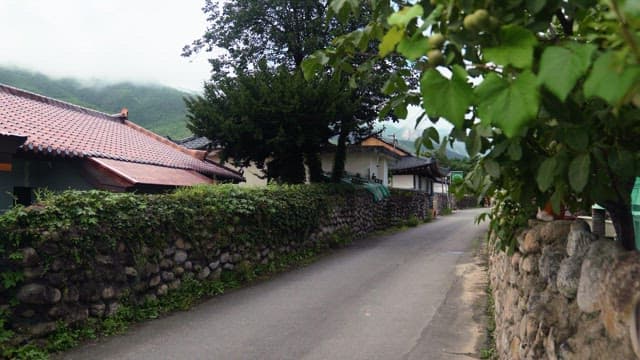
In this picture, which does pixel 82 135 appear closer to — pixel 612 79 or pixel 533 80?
pixel 533 80

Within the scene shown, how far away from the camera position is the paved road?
569cm

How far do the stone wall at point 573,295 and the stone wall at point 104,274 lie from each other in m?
4.95

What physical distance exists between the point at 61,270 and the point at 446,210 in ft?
121

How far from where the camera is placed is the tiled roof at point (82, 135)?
11.1 meters

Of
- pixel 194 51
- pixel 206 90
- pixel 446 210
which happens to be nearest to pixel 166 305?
pixel 206 90

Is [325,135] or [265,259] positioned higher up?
[325,135]

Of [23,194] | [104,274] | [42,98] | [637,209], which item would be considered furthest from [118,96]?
[637,209]

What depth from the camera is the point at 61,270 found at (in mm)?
5875

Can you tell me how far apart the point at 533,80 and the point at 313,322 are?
249 inches

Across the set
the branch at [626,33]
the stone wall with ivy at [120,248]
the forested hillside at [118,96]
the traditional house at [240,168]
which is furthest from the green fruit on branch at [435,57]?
the forested hillside at [118,96]

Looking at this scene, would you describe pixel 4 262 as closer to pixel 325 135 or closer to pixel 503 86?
pixel 503 86

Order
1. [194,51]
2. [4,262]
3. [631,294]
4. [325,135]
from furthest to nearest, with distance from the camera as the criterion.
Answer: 1. [194,51]
2. [325,135]
3. [4,262]
4. [631,294]

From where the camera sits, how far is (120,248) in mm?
6848

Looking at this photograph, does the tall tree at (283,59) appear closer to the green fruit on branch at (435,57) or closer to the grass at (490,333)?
the grass at (490,333)
